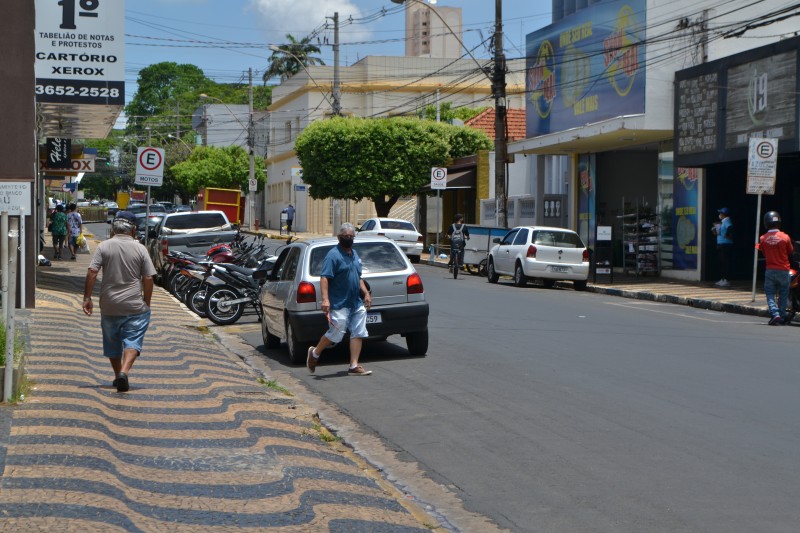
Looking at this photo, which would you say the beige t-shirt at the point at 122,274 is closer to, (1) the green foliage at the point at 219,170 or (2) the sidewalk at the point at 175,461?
(2) the sidewalk at the point at 175,461

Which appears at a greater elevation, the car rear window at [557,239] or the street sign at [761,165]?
the street sign at [761,165]

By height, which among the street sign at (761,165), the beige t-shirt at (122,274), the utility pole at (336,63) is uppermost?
the utility pole at (336,63)

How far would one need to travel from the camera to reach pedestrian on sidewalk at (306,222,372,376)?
40.2 feet

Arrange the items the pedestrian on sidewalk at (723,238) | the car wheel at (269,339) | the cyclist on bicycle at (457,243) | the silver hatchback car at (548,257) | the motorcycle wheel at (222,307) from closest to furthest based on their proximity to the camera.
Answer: the car wheel at (269,339) < the motorcycle wheel at (222,307) < the pedestrian on sidewalk at (723,238) < the silver hatchback car at (548,257) < the cyclist on bicycle at (457,243)

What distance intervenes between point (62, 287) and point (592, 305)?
1111 cm

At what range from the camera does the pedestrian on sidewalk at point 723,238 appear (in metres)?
25.6

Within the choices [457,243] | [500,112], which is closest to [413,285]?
[457,243]

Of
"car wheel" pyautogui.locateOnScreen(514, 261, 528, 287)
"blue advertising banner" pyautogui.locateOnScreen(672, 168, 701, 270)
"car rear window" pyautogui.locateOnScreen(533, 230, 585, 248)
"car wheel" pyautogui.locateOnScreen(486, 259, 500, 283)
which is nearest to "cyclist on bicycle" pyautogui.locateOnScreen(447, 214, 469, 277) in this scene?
"car wheel" pyautogui.locateOnScreen(486, 259, 500, 283)

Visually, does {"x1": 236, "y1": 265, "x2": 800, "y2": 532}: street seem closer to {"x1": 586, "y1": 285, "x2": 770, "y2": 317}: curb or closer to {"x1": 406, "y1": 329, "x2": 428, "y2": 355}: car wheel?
{"x1": 406, "y1": 329, "x2": 428, "y2": 355}: car wheel

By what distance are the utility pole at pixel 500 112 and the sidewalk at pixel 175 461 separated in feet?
75.8

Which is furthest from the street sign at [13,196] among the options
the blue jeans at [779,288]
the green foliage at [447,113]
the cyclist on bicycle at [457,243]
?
the green foliage at [447,113]

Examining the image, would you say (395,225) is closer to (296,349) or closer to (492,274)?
(492,274)

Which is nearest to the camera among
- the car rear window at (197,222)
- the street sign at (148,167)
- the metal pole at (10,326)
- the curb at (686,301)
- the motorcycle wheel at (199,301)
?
the metal pole at (10,326)

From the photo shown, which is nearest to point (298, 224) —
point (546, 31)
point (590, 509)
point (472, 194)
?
point (472, 194)
